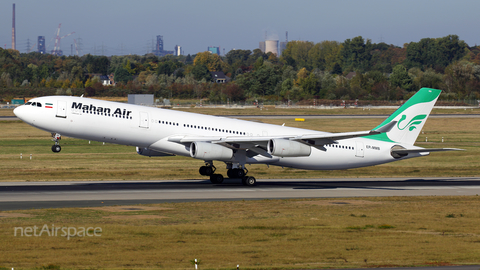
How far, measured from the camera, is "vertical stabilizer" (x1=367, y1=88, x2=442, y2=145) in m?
43.6

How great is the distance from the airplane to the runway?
205 cm

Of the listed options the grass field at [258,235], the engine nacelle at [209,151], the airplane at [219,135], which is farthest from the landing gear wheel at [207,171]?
the grass field at [258,235]

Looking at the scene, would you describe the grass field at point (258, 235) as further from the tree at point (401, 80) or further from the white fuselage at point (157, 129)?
the tree at point (401, 80)

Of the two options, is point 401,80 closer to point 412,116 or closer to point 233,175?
point 412,116

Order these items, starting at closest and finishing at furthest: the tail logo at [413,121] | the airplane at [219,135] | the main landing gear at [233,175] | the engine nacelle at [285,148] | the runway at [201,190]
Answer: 1. the runway at [201,190]
2. the airplane at [219,135]
3. the engine nacelle at [285,148]
4. the main landing gear at [233,175]
5. the tail logo at [413,121]

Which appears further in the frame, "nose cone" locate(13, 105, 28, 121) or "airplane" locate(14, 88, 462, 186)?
"airplane" locate(14, 88, 462, 186)

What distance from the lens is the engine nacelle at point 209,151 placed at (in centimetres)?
3816

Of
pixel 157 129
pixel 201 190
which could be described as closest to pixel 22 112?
pixel 157 129

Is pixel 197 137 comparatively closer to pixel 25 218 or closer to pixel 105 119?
pixel 105 119

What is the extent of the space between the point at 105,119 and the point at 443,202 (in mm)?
23324

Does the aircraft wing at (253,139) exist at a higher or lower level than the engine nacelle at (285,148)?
higher

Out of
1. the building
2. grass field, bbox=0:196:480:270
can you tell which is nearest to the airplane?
grass field, bbox=0:196:480:270

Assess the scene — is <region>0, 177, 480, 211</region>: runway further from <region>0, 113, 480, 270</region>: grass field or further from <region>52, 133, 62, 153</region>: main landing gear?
<region>0, 113, 480, 270</region>: grass field

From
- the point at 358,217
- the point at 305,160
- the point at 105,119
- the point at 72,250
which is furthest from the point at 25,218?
the point at 305,160
